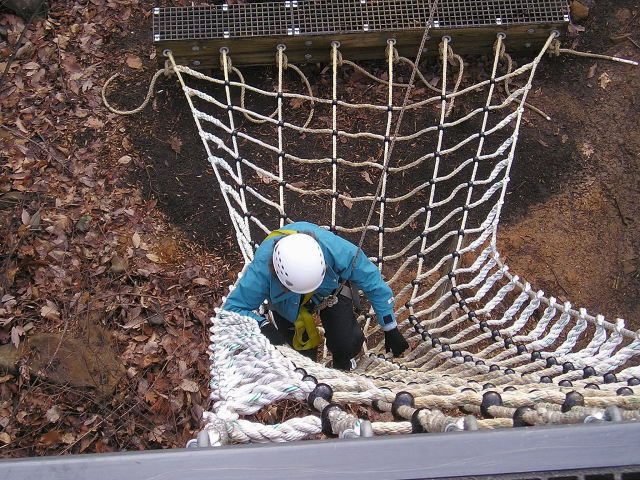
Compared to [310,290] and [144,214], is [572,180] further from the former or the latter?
[144,214]

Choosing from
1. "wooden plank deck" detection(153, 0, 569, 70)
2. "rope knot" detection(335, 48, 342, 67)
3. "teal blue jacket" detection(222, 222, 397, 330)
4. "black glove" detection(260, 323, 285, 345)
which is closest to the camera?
"teal blue jacket" detection(222, 222, 397, 330)

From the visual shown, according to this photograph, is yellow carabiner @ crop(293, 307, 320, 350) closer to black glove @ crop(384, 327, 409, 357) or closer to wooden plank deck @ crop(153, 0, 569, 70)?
black glove @ crop(384, 327, 409, 357)

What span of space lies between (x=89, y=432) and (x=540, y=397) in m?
2.52

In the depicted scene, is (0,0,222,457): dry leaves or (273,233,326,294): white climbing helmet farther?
(0,0,222,457): dry leaves

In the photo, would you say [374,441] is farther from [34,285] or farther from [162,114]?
[162,114]

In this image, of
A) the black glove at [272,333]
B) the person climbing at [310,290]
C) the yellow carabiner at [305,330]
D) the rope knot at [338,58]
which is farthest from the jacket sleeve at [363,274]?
the rope knot at [338,58]

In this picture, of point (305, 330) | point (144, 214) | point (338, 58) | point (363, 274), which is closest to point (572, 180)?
point (338, 58)

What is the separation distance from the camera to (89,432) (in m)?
3.15

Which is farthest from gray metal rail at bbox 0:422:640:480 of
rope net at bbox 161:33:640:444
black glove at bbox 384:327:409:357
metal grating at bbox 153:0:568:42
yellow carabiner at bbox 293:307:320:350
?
metal grating at bbox 153:0:568:42

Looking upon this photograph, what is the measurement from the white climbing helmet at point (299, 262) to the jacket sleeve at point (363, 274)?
141mm

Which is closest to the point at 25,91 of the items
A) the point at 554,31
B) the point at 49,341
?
the point at 49,341

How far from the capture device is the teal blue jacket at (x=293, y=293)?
8.43ft

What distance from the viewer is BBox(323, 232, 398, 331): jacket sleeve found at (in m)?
2.58

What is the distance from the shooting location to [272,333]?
2887 millimetres
